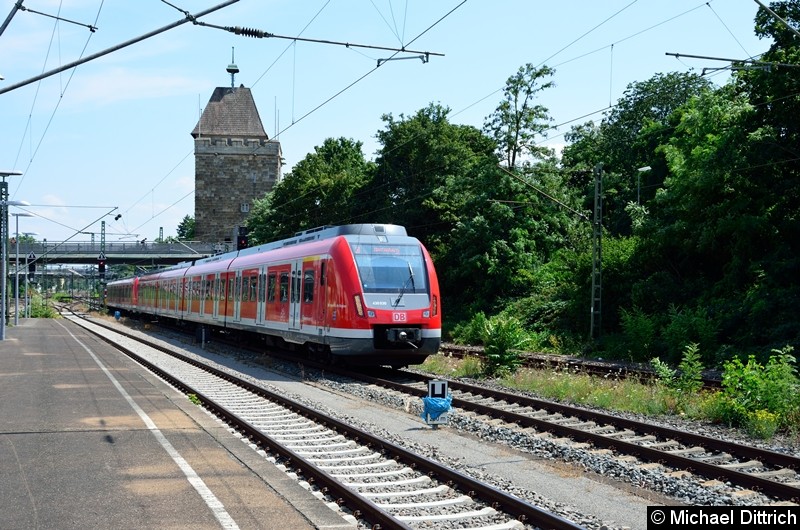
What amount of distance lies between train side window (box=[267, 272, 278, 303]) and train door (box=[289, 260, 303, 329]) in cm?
175

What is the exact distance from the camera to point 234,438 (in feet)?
36.4

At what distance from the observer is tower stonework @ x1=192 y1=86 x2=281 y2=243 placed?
95875 mm

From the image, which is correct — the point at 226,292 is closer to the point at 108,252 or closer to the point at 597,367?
the point at 597,367

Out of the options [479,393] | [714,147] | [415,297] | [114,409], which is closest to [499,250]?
[714,147]

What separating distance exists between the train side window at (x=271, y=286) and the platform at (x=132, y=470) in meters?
7.93

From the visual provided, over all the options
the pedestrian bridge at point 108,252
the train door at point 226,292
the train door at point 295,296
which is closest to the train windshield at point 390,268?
the train door at point 295,296

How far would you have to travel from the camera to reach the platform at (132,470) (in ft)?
23.1

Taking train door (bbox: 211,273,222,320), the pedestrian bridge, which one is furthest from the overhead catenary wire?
the pedestrian bridge

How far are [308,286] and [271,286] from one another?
3647mm

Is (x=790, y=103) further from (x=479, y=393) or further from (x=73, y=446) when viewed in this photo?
(x=73, y=446)

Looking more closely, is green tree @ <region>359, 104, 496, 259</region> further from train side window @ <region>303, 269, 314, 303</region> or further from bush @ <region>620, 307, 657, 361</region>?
train side window @ <region>303, 269, 314, 303</region>

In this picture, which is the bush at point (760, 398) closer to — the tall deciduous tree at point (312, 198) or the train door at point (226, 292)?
the train door at point (226, 292)

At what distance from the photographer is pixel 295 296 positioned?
21656 mm

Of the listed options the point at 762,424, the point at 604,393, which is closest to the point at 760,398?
the point at 762,424
